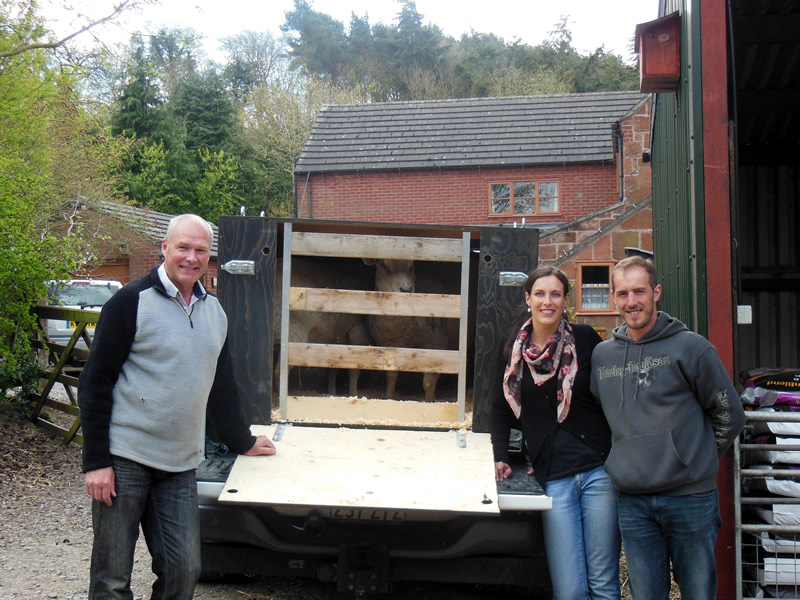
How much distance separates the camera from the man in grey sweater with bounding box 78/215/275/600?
124 inches

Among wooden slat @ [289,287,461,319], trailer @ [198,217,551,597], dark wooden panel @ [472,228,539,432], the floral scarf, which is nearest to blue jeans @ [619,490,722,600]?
trailer @ [198,217,551,597]

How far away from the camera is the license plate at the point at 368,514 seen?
3.70 meters

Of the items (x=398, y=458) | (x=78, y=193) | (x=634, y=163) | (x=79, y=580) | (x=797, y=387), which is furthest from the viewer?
(x=78, y=193)

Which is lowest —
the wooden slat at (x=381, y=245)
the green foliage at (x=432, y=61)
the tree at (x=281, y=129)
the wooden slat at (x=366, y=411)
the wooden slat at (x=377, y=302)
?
the wooden slat at (x=366, y=411)

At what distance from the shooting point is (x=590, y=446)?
357cm

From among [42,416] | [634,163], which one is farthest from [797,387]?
[634,163]

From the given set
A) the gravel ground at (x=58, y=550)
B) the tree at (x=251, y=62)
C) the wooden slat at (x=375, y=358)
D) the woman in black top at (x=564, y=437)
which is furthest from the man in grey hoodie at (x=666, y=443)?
the tree at (x=251, y=62)

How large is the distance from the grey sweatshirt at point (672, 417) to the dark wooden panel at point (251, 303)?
2177 mm

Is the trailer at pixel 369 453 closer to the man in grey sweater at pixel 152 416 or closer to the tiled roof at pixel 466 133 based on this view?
the man in grey sweater at pixel 152 416

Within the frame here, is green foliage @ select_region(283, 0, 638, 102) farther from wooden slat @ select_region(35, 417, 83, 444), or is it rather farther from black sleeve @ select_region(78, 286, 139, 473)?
black sleeve @ select_region(78, 286, 139, 473)

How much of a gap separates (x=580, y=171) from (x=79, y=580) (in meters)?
20.3

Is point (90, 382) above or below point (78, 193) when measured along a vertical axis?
below

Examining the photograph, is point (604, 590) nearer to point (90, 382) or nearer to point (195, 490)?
point (195, 490)

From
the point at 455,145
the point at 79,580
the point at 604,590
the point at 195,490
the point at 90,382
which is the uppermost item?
the point at 455,145
